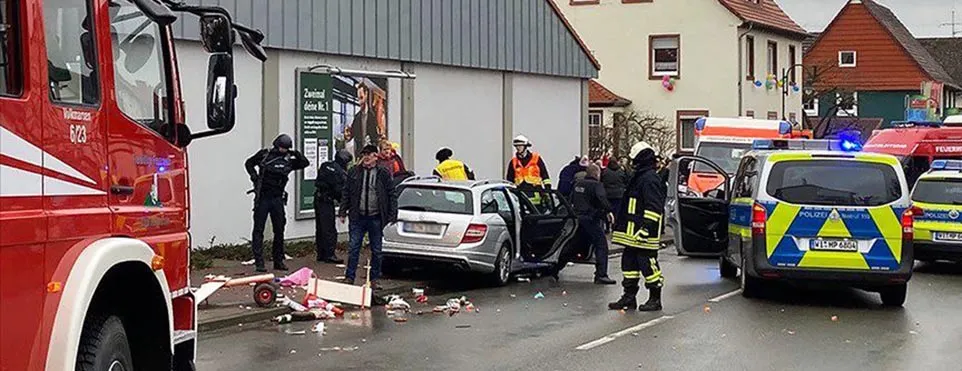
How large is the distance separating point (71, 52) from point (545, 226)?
1168 centimetres

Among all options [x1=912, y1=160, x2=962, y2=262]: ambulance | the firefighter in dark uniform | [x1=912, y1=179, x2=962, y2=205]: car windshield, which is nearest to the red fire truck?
the firefighter in dark uniform

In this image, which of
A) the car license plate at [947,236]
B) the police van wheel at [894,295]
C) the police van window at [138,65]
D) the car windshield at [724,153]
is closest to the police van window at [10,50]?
the police van window at [138,65]

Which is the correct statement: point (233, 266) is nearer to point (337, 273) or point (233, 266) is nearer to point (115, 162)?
point (337, 273)

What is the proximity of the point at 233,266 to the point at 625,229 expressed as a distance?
5.93 meters

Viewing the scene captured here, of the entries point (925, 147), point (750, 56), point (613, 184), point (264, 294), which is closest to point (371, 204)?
point (264, 294)

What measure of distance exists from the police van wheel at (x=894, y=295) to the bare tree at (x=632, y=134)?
2087 cm

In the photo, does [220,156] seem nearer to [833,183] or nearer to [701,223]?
[701,223]

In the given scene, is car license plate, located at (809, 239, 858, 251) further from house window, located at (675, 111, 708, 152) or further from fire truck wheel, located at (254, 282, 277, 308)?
house window, located at (675, 111, 708, 152)

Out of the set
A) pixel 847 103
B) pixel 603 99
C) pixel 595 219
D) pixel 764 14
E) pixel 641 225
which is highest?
pixel 764 14

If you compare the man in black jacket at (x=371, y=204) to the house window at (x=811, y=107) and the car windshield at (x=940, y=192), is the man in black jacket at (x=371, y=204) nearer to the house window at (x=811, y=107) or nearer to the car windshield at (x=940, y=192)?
the car windshield at (x=940, y=192)

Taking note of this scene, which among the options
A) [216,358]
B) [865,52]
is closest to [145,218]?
[216,358]

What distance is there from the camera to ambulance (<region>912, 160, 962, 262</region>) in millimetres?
19438

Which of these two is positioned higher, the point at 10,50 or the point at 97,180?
the point at 10,50

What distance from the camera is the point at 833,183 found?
14.6 metres
